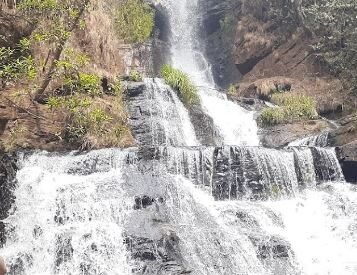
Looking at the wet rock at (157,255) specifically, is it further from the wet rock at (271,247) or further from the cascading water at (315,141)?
the cascading water at (315,141)

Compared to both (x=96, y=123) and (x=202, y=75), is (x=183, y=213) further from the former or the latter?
(x=202, y=75)

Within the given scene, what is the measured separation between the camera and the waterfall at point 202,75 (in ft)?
73.8

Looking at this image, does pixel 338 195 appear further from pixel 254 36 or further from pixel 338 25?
pixel 254 36

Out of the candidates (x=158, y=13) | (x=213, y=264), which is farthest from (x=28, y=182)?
(x=158, y=13)

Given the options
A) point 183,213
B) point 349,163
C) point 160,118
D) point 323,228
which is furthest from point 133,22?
point 323,228

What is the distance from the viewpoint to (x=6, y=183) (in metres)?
13.8

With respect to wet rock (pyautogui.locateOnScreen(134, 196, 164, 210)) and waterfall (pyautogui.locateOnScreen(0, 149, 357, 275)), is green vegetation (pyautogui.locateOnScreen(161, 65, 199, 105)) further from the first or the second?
wet rock (pyautogui.locateOnScreen(134, 196, 164, 210))

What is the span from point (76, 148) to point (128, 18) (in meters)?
14.8

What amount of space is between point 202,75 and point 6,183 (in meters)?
21.8

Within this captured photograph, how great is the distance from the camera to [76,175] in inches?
561

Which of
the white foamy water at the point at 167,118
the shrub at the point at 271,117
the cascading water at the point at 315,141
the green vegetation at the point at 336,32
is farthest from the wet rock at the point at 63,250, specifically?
the green vegetation at the point at 336,32

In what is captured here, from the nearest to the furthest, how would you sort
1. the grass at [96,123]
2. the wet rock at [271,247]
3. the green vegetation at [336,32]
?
the wet rock at [271,247] → the grass at [96,123] → the green vegetation at [336,32]

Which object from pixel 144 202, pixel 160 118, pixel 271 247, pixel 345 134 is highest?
pixel 160 118

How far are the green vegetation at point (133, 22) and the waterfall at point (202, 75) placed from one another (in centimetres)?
463
